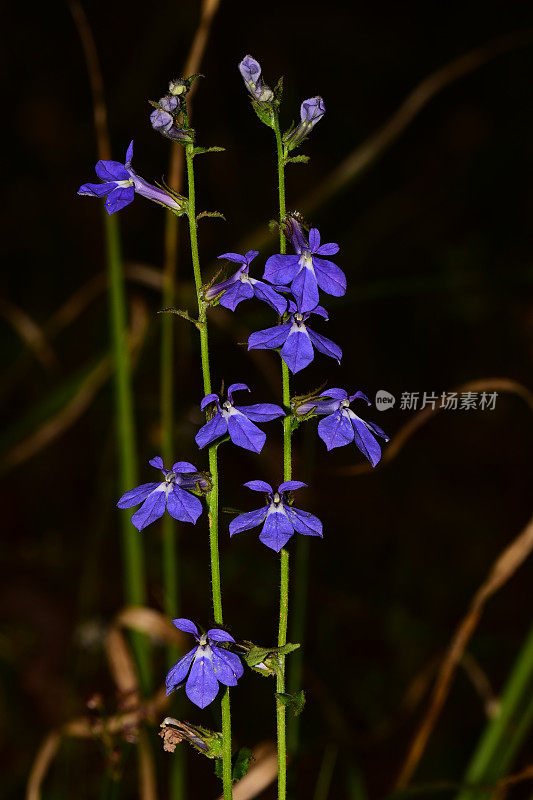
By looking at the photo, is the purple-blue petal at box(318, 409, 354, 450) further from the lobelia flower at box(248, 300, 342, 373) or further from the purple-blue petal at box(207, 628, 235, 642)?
the purple-blue petal at box(207, 628, 235, 642)

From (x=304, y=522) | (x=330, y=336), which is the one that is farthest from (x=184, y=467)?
(x=330, y=336)

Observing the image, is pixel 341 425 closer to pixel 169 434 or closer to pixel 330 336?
pixel 169 434

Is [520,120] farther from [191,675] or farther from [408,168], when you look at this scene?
[191,675]

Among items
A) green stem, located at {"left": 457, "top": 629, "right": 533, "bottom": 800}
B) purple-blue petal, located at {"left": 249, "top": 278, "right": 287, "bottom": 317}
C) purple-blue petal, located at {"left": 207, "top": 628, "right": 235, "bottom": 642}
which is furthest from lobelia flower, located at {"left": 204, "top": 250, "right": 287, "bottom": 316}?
green stem, located at {"left": 457, "top": 629, "right": 533, "bottom": 800}

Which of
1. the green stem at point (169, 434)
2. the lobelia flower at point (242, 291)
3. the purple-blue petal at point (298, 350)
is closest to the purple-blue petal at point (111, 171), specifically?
the lobelia flower at point (242, 291)

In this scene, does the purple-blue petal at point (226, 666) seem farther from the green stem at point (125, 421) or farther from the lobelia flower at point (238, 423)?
the green stem at point (125, 421)
